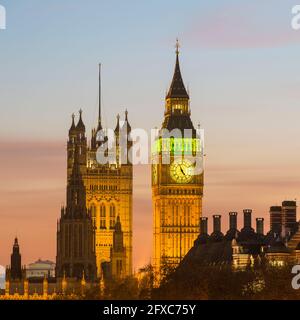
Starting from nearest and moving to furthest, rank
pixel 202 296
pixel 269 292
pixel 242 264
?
pixel 269 292, pixel 202 296, pixel 242 264

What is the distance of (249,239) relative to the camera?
18900cm

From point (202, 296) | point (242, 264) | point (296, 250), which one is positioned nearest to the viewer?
point (202, 296)
